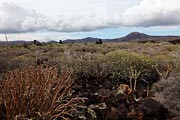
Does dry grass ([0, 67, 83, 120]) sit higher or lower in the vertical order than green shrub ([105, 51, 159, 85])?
higher

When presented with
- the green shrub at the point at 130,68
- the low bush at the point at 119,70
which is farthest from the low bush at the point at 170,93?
the green shrub at the point at 130,68

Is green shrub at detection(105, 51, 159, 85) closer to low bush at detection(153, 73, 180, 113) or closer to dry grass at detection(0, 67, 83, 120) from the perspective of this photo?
low bush at detection(153, 73, 180, 113)

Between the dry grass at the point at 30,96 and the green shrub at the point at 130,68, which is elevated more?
the dry grass at the point at 30,96

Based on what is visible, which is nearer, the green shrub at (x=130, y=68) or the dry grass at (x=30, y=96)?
the dry grass at (x=30, y=96)

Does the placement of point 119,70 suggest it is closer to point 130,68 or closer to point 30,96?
point 130,68

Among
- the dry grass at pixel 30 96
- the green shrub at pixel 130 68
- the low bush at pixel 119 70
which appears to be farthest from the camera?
the green shrub at pixel 130 68

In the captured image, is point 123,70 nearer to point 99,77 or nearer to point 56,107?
point 99,77

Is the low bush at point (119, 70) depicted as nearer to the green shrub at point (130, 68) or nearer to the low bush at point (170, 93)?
the green shrub at point (130, 68)

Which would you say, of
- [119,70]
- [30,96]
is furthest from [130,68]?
[30,96]

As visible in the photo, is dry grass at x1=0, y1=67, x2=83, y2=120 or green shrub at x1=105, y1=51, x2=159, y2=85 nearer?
dry grass at x1=0, y1=67, x2=83, y2=120

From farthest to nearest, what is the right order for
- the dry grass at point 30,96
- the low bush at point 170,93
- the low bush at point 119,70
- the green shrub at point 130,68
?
the green shrub at point 130,68, the low bush at point 119,70, the low bush at point 170,93, the dry grass at point 30,96

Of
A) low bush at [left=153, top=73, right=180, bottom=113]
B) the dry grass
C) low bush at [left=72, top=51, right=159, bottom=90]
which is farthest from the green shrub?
the dry grass

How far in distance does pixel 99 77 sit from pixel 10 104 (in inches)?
258

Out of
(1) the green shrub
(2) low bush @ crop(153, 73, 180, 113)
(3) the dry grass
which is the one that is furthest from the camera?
(1) the green shrub
